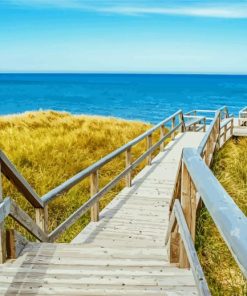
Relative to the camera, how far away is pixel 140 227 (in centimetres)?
625

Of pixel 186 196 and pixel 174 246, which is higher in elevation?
pixel 186 196

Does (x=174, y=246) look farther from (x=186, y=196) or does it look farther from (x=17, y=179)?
(x=17, y=179)

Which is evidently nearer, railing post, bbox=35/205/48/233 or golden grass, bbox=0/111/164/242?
railing post, bbox=35/205/48/233

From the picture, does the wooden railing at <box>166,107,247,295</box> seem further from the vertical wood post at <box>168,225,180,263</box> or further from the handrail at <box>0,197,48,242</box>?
the handrail at <box>0,197,48,242</box>

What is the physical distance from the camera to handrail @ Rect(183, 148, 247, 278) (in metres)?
1.17

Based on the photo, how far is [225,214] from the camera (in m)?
1.43

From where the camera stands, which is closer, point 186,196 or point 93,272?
point 186,196

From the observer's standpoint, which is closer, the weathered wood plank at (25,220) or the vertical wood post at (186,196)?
the vertical wood post at (186,196)

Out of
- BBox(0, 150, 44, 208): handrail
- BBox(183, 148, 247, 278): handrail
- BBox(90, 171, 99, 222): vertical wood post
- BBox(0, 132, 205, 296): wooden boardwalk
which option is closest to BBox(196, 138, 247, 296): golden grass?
BBox(0, 132, 205, 296): wooden boardwalk

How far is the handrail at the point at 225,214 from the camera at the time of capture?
1170 mm

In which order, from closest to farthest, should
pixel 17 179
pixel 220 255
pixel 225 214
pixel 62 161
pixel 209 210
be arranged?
pixel 225 214
pixel 209 210
pixel 17 179
pixel 220 255
pixel 62 161

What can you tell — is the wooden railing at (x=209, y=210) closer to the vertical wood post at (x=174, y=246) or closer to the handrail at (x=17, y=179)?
the vertical wood post at (x=174, y=246)

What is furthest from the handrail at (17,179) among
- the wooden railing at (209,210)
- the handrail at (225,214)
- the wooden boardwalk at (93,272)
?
the handrail at (225,214)

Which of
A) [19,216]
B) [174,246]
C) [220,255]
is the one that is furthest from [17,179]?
[220,255]
